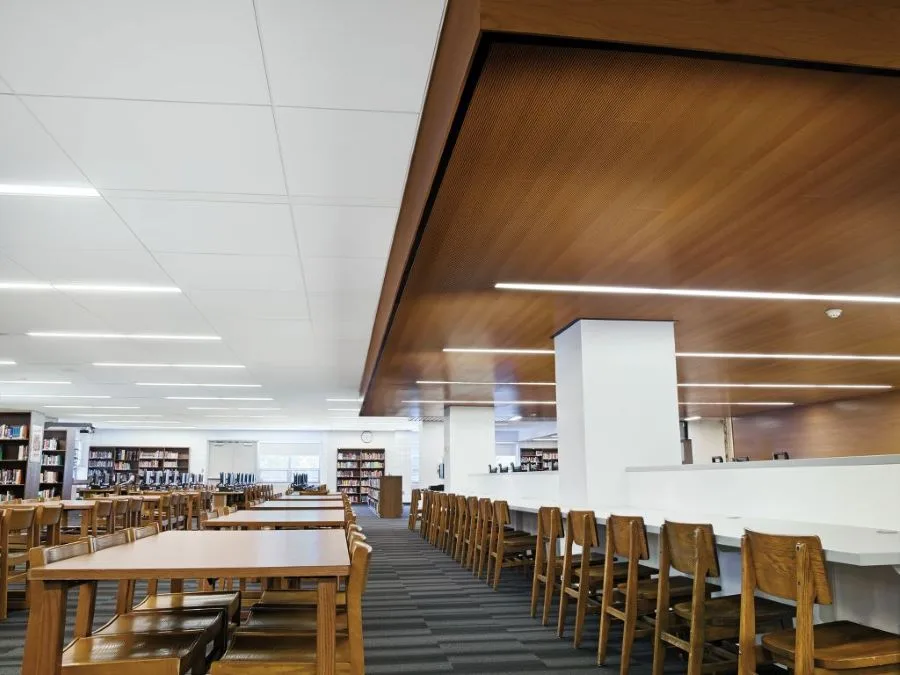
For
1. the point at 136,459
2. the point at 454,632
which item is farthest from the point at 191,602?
the point at 136,459

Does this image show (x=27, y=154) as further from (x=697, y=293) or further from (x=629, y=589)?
(x=697, y=293)

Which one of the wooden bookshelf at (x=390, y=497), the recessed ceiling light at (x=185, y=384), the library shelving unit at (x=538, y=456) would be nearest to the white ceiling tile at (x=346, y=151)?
the recessed ceiling light at (x=185, y=384)

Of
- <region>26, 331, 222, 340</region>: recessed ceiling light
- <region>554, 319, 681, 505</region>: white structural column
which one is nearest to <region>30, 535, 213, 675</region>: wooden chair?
<region>554, 319, 681, 505</region>: white structural column

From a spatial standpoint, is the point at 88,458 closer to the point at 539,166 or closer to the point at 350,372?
the point at 350,372

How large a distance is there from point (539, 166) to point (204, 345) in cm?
604

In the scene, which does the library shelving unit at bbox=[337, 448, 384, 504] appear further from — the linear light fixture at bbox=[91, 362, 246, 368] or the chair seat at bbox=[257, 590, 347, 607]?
the chair seat at bbox=[257, 590, 347, 607]

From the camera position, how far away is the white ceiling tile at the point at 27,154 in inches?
118

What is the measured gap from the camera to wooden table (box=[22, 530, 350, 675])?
6.72 ft

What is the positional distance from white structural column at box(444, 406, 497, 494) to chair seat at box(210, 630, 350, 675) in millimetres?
11050

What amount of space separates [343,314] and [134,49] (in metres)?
4.33

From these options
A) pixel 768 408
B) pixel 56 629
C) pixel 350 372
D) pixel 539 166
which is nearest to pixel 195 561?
pixel 56 629

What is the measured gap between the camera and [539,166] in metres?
3.17

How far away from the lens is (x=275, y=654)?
7.52 ft

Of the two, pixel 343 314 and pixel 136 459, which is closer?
pixel 343 314
